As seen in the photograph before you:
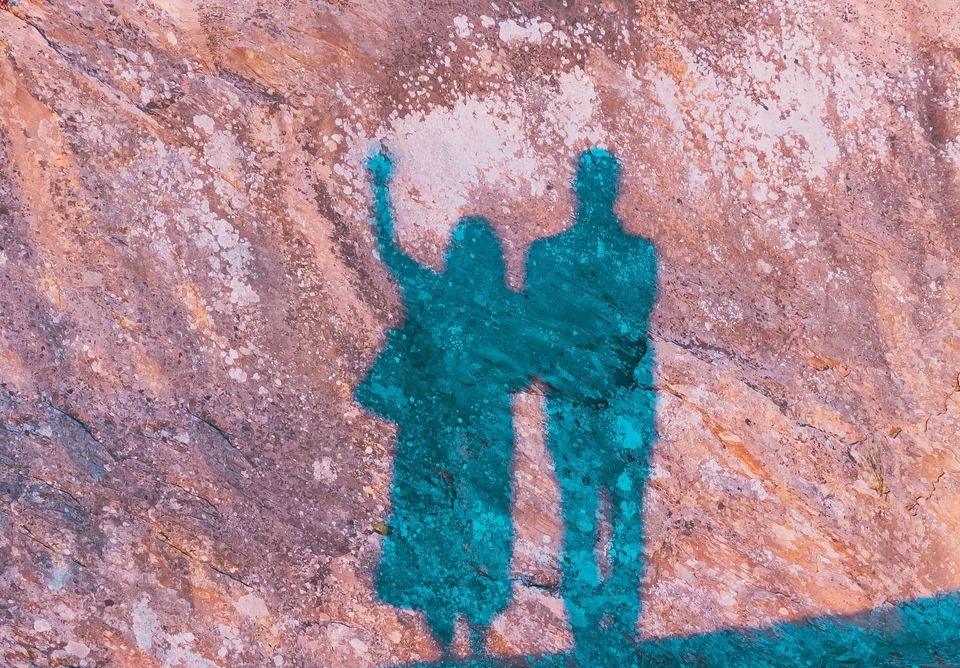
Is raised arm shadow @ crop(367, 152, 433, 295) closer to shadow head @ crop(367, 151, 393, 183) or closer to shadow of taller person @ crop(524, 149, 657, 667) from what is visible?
shadow head @ crop(367, 151, 393, 183)

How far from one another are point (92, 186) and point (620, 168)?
10.5 feet

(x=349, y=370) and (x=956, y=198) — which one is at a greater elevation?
(x=956, y=198)

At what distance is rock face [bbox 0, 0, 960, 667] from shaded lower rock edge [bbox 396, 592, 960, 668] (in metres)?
0.10

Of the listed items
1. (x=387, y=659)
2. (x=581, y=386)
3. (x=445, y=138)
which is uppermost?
(x=445, y=138)

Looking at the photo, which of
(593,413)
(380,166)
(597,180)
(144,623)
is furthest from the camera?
(597,180)

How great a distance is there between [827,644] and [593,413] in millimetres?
2132

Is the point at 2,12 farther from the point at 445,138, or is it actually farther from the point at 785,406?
the point at 785,406

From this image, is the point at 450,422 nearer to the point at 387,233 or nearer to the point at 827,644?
the point at 387,233

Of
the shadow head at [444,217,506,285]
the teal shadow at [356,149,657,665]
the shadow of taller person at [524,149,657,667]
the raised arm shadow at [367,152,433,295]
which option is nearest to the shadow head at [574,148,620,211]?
the shadow of taller person at [524,149,657,667]

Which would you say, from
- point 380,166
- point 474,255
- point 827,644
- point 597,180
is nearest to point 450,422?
point 474,255

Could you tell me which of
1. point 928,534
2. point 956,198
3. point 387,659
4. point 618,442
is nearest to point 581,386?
point 618,442

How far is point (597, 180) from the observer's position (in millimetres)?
4098

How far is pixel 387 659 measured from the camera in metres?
3.87

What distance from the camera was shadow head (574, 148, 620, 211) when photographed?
4078 millimetres
